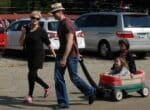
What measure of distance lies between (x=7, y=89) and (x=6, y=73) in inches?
125

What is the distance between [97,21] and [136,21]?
183 centimetres

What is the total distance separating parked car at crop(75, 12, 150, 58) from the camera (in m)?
20.3

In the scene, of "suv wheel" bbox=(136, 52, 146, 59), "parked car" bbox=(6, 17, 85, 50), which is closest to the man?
"parked car" bbox=(6, 17, 85, 50)

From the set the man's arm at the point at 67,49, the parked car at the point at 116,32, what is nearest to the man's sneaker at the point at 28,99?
the man's arm at the point at 67,49

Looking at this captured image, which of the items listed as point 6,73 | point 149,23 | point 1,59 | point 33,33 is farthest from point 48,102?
point 149,23

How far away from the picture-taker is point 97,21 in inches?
866

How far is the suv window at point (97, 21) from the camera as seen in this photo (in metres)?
21.1

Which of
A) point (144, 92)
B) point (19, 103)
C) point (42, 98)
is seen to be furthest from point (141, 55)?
point (19, 103)

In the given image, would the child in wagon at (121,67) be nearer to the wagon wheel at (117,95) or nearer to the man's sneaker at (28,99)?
the wagon wheel at (117,95)

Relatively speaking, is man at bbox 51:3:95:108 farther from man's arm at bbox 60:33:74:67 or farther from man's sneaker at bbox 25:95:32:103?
man's sneaker at bbox 25:95:32:103

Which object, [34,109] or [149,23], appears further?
[149,23]

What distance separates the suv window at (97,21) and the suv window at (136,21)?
0.47 m

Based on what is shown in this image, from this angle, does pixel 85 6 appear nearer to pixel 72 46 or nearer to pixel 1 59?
pixel 1 59

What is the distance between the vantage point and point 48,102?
11.0 meters
